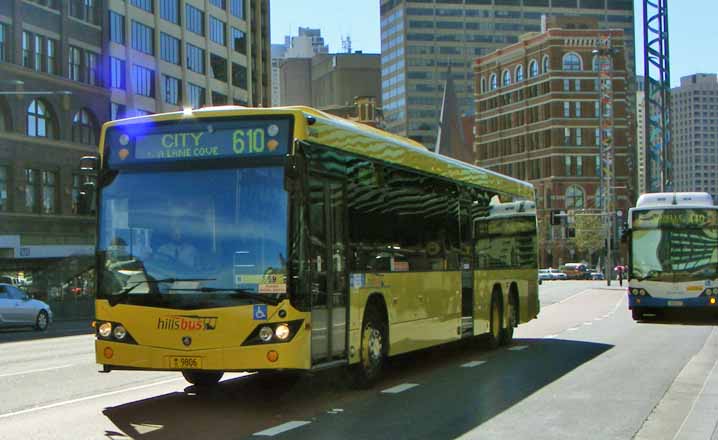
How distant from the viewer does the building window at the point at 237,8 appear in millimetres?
78562

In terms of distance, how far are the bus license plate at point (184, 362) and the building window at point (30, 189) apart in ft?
138

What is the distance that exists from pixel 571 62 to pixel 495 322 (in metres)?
119

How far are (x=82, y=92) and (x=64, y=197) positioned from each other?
5.88 metres

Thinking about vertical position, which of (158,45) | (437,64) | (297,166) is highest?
(437,64)

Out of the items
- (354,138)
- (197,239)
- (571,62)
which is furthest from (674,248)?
(571,62)

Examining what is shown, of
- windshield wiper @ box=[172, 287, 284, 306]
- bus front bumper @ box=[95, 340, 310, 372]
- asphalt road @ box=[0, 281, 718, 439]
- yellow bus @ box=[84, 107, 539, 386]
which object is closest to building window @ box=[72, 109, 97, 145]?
asphalt road @ box=[0, 281, 718, 439]

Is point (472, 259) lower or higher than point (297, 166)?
lower

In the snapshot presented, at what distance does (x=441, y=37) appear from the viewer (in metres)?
178

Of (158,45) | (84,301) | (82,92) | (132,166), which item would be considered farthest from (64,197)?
(132,166)

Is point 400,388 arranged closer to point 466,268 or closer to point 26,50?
point 466,268

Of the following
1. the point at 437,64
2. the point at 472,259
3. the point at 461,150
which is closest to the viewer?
the point at 472,259

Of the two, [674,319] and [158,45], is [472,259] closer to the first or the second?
[674,319]

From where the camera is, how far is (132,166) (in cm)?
1094

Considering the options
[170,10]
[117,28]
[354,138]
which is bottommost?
[354,138]
